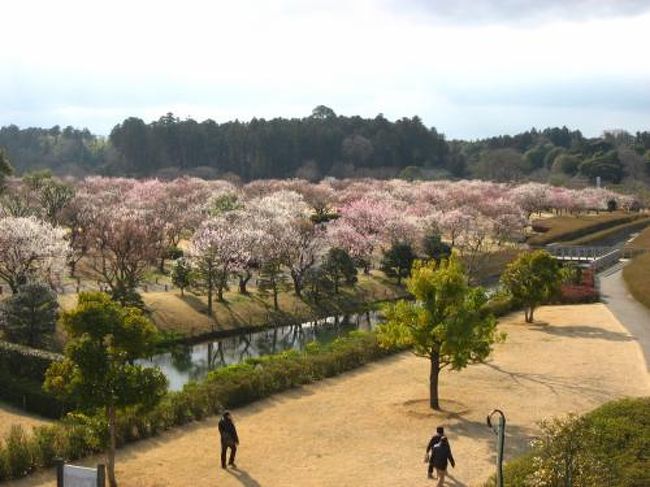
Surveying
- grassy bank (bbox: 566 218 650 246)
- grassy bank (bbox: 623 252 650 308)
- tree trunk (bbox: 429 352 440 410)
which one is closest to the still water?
tree trunk (bbox: 429 352 440 410)

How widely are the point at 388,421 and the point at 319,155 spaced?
119 meters

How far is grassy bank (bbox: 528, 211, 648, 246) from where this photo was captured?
78875 mm

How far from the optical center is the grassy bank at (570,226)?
7888cm

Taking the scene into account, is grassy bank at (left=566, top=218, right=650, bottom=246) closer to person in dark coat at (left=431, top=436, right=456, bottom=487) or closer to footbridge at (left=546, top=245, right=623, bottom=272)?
footbridge at (left=546, top=245, right=623, bottom=272)

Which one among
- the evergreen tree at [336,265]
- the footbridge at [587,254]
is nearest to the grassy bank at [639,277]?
the footbridge at [587,254]

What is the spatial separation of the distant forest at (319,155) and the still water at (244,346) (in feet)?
259

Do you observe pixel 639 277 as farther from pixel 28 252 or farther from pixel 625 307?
pixel 28 252

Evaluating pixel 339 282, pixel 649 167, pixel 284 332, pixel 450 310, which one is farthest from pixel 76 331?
pixel 649 167

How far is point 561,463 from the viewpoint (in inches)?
552

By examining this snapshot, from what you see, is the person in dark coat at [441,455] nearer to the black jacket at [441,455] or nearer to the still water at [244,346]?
the black jacket at [441,455]

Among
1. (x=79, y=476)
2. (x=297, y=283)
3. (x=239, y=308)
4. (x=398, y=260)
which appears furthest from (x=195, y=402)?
(x=398, y=260)

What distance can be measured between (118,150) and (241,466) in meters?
128

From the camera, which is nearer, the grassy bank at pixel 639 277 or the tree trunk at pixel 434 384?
the tree trunk at pixel 434 384

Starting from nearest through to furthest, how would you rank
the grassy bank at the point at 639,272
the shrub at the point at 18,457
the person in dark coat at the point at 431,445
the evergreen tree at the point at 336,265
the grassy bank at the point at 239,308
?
the person in dark coat at the point at 431,445 < the shrub at the point at 18,457 < the grassy bank at the point at 239,308 < the grassy bank at the point at 639,272 < the evergreen tree at the point at 336,265
